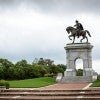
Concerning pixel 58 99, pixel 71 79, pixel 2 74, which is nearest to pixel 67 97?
pixel 58 99

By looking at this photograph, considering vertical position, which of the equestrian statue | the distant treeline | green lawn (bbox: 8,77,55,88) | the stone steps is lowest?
the stone steps

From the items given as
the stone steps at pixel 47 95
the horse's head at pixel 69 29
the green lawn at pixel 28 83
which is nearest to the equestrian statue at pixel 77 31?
the horse's head at pixel 69 29

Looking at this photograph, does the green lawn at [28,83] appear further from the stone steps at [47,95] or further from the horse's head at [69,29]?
the stone steps at [47,95]

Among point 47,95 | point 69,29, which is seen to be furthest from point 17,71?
point 47,95

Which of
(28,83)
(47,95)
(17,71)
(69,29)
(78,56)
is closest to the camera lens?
(47,95)

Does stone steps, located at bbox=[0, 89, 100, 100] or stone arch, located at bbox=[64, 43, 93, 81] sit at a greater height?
stone arch, located at bbox=[64, 43, 93, 81]

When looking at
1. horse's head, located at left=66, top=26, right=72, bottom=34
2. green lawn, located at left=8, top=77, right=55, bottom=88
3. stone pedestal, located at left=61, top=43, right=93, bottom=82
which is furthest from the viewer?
horse's head, located at left=66, top=26, right=72, bottom=34

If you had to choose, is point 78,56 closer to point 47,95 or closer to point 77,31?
point 77,31

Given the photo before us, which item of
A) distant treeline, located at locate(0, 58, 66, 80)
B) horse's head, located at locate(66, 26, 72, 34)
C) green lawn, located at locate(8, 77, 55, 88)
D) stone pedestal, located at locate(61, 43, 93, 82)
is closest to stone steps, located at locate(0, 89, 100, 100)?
green lawn, located at locate(8, 77, 55, 88)

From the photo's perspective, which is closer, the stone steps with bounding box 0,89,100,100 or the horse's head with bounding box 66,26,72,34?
the stone steps with bounding box 0,89,100,100

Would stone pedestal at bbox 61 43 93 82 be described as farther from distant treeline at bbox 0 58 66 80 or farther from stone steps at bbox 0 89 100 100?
distant treeline at bbox 0 58 66 80

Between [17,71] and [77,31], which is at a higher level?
[77,31]

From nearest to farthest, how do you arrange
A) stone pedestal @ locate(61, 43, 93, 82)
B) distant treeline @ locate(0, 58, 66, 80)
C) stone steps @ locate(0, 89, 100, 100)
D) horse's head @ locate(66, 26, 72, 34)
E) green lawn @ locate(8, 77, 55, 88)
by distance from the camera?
stone steps @ locate(0, 89, 100, 100) < green lawn @ locate(8, 77, 55, 88) < stone pedestal @ locate(61, 43, 93, 82) < horse's head @ locate(66, 26, 72, 34) < distant treeline @ locate(0, 58, 66, 80)

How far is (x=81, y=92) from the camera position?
26125 mm
